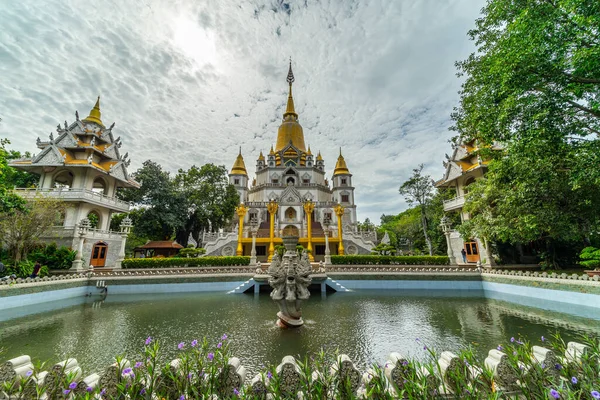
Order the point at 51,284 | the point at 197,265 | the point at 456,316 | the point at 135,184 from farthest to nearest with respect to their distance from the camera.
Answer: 1. the point at 135,184
2. the point at 197,265
3. the point at 51,284
4. the point at 456,316

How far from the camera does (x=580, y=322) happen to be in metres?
8.67

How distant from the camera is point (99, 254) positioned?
2006 centimetres

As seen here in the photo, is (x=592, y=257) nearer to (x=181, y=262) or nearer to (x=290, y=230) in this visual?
(x=181, y=262)

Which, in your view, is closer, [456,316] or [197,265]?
[456,316]

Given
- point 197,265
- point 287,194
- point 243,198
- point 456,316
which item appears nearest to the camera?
point 456,316

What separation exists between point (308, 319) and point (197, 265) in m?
12.6

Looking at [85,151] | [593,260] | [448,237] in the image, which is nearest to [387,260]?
[448,237]

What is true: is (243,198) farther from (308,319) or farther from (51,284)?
(308,319)

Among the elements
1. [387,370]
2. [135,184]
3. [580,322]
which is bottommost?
[580,322]

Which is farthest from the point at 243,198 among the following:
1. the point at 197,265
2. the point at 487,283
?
the point at 487,283

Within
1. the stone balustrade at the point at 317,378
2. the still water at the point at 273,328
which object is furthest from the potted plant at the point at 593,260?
the stone balustrade at the point at 317,378

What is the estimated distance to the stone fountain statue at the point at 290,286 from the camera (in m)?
7.79

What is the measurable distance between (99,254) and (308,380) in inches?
938

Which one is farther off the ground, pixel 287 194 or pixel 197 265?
pixel 287 194
